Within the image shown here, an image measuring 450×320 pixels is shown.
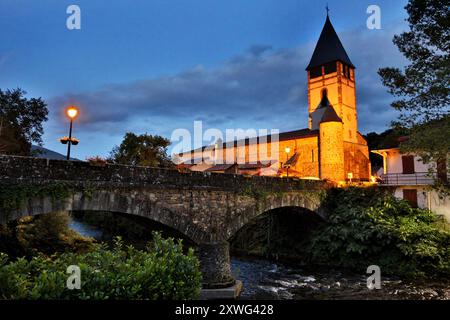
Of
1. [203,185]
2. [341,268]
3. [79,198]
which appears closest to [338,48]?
[341,268]

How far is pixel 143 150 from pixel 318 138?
22.3m

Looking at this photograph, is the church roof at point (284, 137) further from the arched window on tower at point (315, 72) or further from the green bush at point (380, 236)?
the green bush at point (380, 236)

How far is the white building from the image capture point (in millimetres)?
20558

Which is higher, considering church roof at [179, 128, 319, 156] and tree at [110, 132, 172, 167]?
church roof at [179, 128, 319, 156]

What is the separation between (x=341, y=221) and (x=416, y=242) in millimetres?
4493

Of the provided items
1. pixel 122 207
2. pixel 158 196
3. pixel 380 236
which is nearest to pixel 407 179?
pixel 380 236

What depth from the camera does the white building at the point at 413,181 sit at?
20.6m

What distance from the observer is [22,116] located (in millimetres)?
26938

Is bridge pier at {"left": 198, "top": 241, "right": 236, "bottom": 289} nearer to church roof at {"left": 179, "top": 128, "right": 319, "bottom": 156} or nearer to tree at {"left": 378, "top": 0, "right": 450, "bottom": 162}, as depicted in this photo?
tree at {"left": 378, "top": 0, "right": 450, "bottom": 162}

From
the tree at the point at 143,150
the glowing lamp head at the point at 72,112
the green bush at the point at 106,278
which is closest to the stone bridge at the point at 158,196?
the glowing lamp head at the point at 72,112

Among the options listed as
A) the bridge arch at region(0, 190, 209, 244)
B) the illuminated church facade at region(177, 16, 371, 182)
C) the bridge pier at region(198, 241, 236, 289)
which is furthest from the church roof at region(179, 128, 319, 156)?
the bridge arch at region(0, 190, 209, 244)

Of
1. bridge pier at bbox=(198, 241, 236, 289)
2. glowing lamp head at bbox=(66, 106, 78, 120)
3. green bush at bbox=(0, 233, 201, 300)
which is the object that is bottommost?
bridge pier at bbox=(198, 241, 236, 289)

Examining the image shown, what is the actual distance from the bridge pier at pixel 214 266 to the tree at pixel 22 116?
19.1m

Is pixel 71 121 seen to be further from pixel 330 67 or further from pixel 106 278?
pixel 330 67
